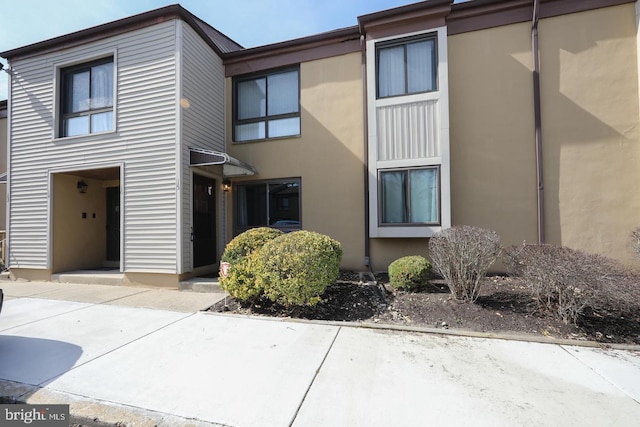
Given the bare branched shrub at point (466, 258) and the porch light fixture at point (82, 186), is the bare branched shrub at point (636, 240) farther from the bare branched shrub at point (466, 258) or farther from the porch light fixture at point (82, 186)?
the porch light fixture at point (82, 186)

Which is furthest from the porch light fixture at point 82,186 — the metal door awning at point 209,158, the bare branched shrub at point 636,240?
the bare branched shrub at point 636,240

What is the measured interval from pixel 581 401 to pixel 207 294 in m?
5.76

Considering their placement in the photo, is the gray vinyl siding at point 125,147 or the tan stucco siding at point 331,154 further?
the tan stucco siding at point 331,154

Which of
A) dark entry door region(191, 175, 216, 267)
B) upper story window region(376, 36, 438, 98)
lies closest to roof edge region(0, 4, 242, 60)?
dark entry door region(191, 175, 216, 267)

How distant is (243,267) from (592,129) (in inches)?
296

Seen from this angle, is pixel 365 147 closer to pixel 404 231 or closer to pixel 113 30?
pixel 404 231

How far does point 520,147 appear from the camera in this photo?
639 centimetres

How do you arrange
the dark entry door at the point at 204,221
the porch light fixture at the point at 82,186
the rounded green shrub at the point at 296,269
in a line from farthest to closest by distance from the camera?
the porch light fixture at the point at 82,186
the dark entry door at the point at 204,221
the rounded green shrub at the point at 296,269

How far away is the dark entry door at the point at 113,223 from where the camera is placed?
28.7 ft

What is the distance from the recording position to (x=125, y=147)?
684cm

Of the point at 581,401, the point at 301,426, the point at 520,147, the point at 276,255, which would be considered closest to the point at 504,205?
the point at 520,147

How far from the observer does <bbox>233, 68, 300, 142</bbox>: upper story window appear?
7.82 m

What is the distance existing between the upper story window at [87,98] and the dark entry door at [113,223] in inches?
80.6

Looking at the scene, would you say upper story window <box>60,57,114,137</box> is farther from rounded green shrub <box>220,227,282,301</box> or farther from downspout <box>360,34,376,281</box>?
downspout <box>360,34,376,281</box>
